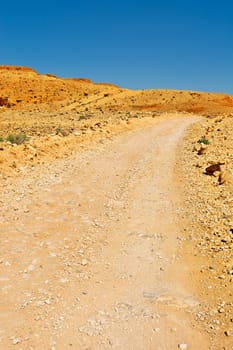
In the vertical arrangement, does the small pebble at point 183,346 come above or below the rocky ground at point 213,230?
below

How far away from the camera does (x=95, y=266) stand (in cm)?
650

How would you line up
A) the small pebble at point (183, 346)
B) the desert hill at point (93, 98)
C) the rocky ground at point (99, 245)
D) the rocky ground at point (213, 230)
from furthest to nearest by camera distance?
the desert hill at point (93, 98) < the rocky ground at point (213, 230) < the rocky ground at point (99, 245) < the small pebble at point (183, 346)

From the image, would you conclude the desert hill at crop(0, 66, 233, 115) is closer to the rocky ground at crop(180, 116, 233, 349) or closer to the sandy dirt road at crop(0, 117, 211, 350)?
the rocky ground at crop(180, 116, 233, 349)

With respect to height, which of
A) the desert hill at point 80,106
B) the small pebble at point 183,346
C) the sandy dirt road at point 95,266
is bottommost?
the small pebble at point 183,346

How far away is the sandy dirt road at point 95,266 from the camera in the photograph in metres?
4.91

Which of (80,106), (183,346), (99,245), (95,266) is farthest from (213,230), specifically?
(80,106)

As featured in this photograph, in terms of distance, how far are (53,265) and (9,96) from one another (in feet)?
165

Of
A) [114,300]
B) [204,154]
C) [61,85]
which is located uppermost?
[61,85]

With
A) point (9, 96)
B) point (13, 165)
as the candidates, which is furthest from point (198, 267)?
point (9, 96)

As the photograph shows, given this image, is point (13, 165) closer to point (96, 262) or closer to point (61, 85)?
point (96, 262)

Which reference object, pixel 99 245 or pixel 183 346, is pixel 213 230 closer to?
pixel 99 245

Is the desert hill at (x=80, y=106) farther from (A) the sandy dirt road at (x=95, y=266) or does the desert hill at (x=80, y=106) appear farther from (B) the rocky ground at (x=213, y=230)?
(A) the sandy dirt road at (x=95, y=266)

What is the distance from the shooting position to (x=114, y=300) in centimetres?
555

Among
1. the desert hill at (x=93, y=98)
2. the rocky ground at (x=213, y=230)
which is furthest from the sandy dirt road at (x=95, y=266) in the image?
the desert hill at (x=93, y=98)
